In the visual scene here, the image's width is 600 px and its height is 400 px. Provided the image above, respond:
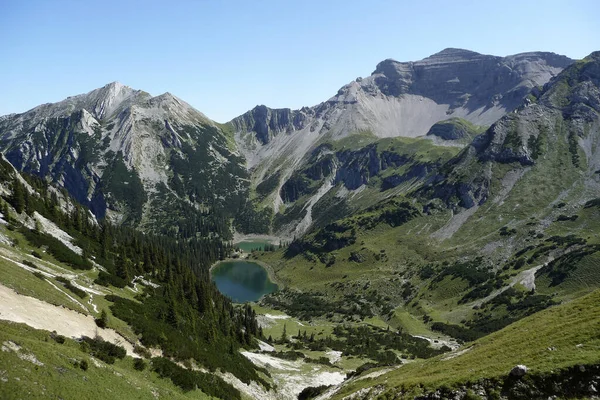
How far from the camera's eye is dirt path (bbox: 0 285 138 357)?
3744cm

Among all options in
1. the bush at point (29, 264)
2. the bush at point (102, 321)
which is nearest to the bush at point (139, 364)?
the bush at point (102, 321)

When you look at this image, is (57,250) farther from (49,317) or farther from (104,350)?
(104,350)

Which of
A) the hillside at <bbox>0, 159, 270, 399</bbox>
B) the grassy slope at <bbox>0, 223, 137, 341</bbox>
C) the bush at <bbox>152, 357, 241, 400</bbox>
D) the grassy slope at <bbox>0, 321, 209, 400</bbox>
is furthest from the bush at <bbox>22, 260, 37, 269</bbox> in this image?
the bush at <bbox>152, 357, 241, 400</bbox>

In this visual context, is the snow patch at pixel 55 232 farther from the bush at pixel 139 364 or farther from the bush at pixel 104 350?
the bush at pixel 139 364

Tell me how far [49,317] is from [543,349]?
1953 inches

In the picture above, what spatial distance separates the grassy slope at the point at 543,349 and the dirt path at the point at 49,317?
35.0 m

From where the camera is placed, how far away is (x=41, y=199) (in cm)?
10612

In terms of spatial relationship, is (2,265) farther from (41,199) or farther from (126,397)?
(41,199)

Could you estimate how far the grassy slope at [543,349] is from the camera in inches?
1103

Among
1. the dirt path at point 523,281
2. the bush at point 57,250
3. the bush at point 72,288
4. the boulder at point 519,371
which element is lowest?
the dirt path at point 523,281

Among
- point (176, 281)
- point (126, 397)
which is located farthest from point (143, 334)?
point (176, 281)

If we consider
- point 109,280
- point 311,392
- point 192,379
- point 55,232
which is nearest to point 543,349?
point 192,379

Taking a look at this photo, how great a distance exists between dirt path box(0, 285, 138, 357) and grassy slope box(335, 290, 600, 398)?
3504 cm

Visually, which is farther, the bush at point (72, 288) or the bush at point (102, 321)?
the bush at point (72, 288)
